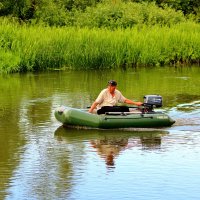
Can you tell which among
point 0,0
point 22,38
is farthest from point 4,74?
point 0,0

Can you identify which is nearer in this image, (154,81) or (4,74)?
(154,81)

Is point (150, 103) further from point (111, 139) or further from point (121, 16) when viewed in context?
point (121, 16)

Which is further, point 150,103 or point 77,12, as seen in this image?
point 77,12

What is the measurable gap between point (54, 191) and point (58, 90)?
1195 centimetres

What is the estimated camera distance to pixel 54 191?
34.6 ft

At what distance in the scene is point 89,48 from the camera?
2873cm

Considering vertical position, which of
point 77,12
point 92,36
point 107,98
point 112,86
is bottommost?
→ point 107,98

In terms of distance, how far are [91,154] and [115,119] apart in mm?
2219

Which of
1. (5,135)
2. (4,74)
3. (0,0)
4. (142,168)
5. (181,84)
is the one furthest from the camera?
(0,0)

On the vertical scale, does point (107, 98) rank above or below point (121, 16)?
below

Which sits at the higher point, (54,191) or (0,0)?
(0,0)

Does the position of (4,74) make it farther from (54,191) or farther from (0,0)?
(54,191)

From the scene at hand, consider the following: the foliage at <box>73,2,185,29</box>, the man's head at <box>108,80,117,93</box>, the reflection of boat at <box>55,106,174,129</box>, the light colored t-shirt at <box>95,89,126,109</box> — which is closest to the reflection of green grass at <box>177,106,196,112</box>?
the reflection of boat at <box>55,106,174,129</box>

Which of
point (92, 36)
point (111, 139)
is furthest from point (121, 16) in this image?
point (111, 139)
